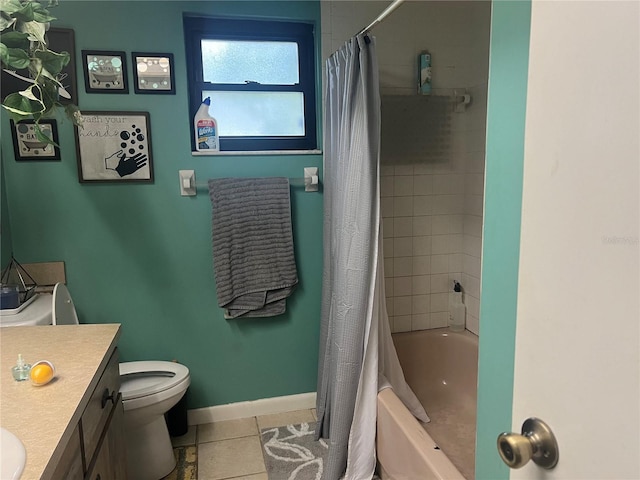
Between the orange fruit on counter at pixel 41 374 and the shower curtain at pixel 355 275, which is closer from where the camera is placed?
the orange fruit on counter at pixel 41 374

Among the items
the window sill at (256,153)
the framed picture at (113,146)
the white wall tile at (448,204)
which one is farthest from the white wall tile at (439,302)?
the framed picture at (113,146)

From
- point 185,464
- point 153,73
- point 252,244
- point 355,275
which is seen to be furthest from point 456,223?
point 185,464

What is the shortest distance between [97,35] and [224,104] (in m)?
0.64

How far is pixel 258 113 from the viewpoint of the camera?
2.47m

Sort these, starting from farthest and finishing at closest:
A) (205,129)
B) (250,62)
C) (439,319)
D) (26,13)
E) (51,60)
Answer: (439,319)
(250,62)
(205,129)
(51,60)
(26,13)

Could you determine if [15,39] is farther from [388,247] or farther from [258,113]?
[388,247]

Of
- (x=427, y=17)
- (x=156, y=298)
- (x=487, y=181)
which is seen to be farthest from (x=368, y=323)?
(x=427, y=17)

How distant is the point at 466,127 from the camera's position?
2592 mm

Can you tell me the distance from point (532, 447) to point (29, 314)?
1955 mm

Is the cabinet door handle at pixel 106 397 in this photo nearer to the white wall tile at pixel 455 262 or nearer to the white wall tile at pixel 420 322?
the white wall tile at pixel 420 322

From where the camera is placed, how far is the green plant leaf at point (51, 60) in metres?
1.40

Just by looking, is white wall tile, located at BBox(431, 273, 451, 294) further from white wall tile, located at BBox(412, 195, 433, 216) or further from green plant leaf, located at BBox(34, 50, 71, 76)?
green plant leaf, located at BBox(34, 50, 71, 76)

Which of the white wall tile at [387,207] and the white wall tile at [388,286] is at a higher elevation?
the white wall tile at [387,207]

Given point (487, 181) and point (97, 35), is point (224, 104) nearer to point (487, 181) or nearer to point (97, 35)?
point (97, 35)
